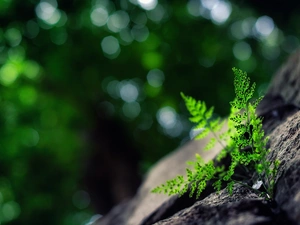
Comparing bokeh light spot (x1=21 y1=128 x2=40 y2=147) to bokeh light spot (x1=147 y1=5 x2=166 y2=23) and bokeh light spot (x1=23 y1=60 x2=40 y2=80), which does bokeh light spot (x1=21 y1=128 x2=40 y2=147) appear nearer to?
bokeh light spot (x1=23 y1=60 x2=40 y2=80)

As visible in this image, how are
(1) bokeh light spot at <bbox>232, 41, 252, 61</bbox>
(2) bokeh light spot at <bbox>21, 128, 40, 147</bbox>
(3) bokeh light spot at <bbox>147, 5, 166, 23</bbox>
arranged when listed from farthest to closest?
(1) bokeh light spot at <bbox>232, 41, 252, 61</bbox> → (3) bokeh light spot at <bbox>147, 5, 166, 23</bbox> → (2) bokeh light spot at <bbox>21, 128, 40, 147</bbox>

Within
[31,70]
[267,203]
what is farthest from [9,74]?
[267,203]

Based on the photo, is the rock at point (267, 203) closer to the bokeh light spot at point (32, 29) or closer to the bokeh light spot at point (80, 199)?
the bokeh light spot at point (32, 29)

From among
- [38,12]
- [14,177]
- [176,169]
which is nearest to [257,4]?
[176,169]

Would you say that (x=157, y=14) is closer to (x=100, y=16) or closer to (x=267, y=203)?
(x=100, y=16)

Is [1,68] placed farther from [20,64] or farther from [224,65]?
[224,65]

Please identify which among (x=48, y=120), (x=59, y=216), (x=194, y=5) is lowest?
(x=59, y=216)

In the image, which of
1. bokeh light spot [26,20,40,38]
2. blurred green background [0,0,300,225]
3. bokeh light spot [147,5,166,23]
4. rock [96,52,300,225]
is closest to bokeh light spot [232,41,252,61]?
blurred green background [0,0,300,225]
